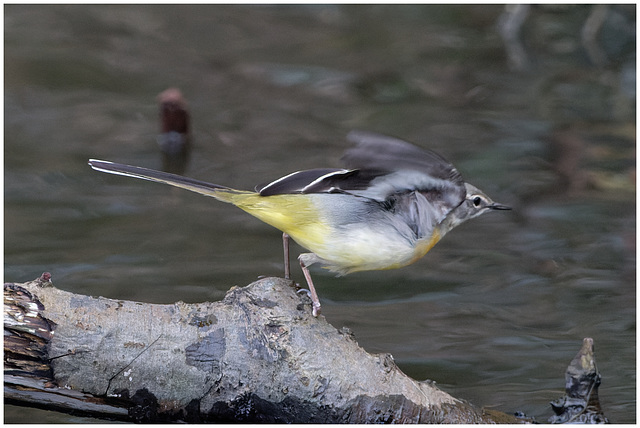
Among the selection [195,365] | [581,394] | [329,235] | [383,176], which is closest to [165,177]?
[329,235]

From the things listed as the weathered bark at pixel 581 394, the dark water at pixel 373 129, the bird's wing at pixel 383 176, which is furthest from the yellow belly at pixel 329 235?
the dark water at pixel 373 129

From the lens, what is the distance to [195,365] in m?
3.97

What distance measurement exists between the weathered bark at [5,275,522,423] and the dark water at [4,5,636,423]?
81cm

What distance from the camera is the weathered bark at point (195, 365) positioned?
3.90m

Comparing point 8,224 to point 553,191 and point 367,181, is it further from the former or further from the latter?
point 553,191

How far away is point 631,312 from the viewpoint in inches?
236

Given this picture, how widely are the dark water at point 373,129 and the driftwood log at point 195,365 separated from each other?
31.9 inches

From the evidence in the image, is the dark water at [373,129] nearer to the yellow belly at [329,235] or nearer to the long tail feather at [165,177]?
the yellow belly at [329,235]

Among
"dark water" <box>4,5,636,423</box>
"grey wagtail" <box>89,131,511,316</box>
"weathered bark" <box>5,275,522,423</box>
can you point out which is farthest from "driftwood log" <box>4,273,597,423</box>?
"dark water" <box>4,5,636,423</box>

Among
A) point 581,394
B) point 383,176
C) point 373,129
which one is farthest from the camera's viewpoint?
point 373,129

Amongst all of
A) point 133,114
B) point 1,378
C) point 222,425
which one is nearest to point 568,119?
point 133,114

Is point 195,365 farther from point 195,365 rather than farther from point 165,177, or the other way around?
point 165,177

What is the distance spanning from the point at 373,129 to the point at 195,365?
19.3ft

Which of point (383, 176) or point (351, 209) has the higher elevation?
point (383, 176)
